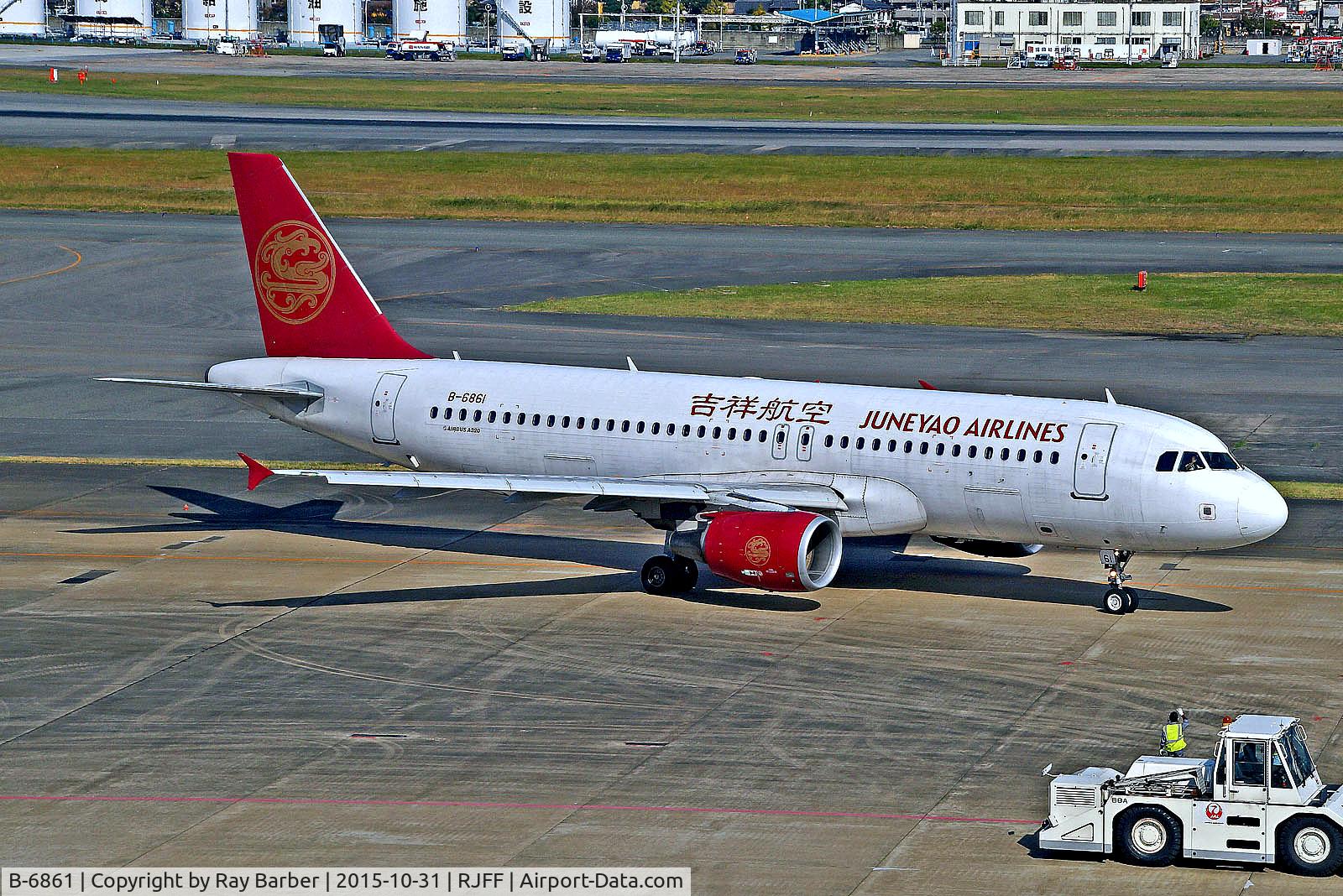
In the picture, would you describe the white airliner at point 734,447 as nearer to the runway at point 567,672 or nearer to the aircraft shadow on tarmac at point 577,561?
the aircraft shadow on tarmac at point 577,561

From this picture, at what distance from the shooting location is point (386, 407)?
1743 inches

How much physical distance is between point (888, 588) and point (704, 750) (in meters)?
12.0

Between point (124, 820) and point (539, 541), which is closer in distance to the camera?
point (124, 820)

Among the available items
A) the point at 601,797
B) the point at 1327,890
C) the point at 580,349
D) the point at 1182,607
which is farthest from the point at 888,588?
the point at 580,349

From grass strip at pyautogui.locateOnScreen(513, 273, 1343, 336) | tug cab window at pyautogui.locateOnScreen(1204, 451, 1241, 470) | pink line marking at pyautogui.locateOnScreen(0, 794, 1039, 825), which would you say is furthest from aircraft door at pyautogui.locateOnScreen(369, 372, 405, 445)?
grass strip at pyautogui.locateOnScreen(513, 273, 1343, 336)

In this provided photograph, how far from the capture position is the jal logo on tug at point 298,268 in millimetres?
46000

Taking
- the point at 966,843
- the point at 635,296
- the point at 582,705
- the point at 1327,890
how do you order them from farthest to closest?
the point at 635,296 < the point at 582,705 < the point at 966,843 < the point at 1327,890

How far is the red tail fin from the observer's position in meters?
45.8

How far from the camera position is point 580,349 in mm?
69062

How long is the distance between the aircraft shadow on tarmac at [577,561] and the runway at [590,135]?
85872 mm

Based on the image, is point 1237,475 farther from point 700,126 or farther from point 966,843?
point 700,126

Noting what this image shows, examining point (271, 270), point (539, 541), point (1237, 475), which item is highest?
point (271, 270)

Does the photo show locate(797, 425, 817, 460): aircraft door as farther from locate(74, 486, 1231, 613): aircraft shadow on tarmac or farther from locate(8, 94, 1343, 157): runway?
locate(8, 94, 1343, 157): runway
